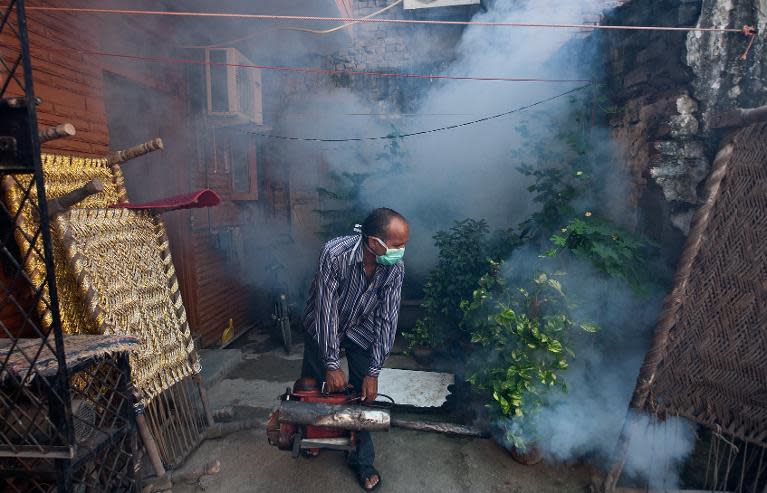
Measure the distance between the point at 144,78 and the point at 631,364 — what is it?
6.71m

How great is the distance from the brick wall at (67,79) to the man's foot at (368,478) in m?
3.91

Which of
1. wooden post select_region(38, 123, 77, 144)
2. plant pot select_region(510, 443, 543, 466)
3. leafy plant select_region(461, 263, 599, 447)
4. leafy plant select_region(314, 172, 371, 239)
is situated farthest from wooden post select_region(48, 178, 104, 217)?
leafy plant select_region(314, 172, 371, 239)

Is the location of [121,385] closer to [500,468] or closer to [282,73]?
[500,468]

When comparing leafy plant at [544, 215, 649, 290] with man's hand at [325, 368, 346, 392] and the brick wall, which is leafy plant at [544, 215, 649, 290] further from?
the brick wall

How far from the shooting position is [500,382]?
12.9 feet

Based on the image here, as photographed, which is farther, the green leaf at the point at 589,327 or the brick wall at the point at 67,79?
the green leaf at the point at 589,327

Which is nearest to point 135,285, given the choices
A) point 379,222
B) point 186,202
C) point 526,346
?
point 186,202

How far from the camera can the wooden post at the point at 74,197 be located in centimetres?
248

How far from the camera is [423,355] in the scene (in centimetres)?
615

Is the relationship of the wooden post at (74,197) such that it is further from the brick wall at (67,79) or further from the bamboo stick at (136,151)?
the brick wall at (67,79)

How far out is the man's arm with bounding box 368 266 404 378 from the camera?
11.9 feet

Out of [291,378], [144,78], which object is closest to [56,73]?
[144,78]

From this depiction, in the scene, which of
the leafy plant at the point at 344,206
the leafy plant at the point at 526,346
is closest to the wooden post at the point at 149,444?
the leafy plant at the point at 526,346

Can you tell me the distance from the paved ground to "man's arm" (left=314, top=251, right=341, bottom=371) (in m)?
1.10
